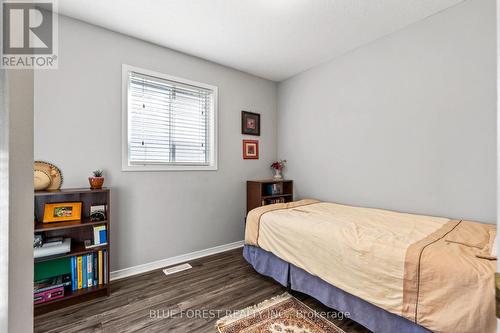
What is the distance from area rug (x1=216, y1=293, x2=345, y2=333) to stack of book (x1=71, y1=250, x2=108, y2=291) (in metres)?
1.19

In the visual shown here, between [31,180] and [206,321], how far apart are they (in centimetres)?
151

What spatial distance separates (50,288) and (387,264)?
2527mm

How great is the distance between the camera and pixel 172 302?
1920mm

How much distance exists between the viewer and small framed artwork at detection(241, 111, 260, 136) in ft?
10.8

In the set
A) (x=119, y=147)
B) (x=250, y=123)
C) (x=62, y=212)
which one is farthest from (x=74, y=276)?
(x=250, y=123)

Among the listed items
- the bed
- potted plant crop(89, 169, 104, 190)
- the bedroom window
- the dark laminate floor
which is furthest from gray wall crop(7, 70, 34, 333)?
the bedroom window

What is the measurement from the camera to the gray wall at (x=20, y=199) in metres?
0.69

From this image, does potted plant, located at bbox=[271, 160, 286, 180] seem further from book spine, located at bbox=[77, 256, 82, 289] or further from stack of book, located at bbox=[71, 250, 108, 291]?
book spine, located at bbox=[77, 256, 82, 289]

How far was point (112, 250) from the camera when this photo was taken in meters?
2.32

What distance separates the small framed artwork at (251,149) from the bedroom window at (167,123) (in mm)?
515

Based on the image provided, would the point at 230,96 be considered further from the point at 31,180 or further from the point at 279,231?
the point at 31,180

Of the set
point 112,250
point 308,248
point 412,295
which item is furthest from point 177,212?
point 412,295

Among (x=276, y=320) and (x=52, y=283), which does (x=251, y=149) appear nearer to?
(x=276, y=320)

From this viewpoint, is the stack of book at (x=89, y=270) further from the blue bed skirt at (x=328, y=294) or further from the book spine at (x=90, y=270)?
the blue bed skirt at (x=328, y=294)
